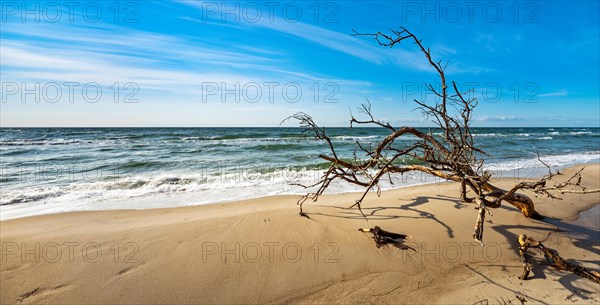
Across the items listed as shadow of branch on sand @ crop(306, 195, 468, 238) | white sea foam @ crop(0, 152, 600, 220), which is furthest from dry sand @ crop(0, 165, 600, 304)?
white sea foam @ crop(0, 152, 600, 220)

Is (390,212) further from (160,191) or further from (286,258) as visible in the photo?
(160,191)

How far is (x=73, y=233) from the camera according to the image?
3805 mm

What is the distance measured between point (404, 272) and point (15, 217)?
641 centimetres

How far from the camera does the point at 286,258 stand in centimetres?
316

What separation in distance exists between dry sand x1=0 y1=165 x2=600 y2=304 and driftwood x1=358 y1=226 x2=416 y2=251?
0.32 feet

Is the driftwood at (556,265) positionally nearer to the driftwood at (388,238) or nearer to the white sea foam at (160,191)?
the driftwood at (388,238)

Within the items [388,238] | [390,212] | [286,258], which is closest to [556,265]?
[388,238]

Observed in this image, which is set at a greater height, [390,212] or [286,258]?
[390,212]

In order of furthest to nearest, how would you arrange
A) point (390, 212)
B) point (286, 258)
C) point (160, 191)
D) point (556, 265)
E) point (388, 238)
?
1. point (160, 191)
2. point (390, 212)
3. point (388, 238)
4. point (286, 258)
5. point (556, 265)

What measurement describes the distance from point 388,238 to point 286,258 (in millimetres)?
1314

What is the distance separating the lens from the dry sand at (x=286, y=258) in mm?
2578

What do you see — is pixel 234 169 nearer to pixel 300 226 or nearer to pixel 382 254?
pixel 300 226

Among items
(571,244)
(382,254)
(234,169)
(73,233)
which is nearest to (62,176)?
(234,169)

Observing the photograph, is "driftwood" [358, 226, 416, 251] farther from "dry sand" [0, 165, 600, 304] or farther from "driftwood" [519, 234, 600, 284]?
"driftwood" [519, 234, 600, 284]
